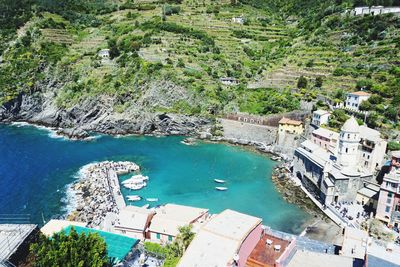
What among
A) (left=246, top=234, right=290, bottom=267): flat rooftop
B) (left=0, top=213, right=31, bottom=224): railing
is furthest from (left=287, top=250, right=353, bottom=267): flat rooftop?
(left=0, top=213, right=31, bottom=224): railing

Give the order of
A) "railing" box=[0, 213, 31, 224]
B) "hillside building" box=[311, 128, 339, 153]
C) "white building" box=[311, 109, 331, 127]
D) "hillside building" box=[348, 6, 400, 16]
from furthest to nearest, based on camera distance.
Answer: "hillside building" box=[348, 6, 400, 16] < "white building" box=[311, 109, 331, 127] < "hillside building" box=[311, 128, 339, 153] < "railing" box=[0, 213, 31, 224]

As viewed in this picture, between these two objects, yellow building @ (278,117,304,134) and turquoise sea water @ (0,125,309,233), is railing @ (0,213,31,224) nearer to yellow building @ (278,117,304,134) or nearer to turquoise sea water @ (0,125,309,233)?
turquoise sea water @ (0,125,309,233)

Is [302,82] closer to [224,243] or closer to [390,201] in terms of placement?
[390,201]

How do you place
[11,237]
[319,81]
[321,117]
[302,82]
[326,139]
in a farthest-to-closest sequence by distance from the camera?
[302,82] < [319,81] < [321,117] < [326,139] < [11,237]

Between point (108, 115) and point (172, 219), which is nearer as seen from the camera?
point (172, 219)

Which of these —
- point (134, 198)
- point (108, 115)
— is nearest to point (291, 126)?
point (134, 198)

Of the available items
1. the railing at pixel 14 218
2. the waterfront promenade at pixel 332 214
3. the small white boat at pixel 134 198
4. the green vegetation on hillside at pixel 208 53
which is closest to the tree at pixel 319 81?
the green vegetation on hillside at pixel 208 53
